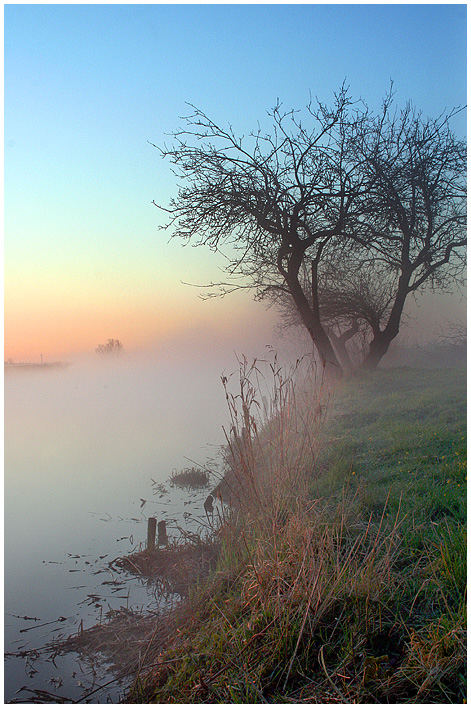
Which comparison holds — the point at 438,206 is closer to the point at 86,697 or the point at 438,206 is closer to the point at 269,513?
the point at 269,513

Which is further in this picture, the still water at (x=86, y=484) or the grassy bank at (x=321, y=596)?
the still water at (x=86, y=484)

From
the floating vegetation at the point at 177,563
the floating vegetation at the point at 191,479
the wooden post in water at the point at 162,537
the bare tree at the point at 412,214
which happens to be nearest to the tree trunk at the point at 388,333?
the bare tree at the point at 412,214

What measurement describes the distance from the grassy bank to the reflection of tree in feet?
7.79

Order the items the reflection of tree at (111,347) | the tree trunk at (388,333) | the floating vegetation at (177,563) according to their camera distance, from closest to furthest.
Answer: the floating vegetation at (177,563), the reflection of tree at (111,347), the tree trunk at (388,333)

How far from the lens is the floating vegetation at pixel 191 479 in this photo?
6391mm

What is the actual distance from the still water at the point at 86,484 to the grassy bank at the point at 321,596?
0.74m

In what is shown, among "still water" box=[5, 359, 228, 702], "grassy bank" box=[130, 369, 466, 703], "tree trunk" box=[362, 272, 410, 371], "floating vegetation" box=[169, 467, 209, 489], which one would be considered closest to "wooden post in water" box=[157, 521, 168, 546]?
"still water" box=[5, 359, 228, 702]

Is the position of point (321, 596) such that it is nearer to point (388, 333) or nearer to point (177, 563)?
point (177, 563)

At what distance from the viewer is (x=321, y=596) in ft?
8.30

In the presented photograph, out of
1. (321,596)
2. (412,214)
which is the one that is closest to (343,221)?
(412,214)

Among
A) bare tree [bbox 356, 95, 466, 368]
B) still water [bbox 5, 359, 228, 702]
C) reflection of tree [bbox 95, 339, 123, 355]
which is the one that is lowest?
still water [bbox 5, 359, 228, 702]

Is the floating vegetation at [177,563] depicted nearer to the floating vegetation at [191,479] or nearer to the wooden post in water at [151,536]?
the wooden post in water at [151,536]

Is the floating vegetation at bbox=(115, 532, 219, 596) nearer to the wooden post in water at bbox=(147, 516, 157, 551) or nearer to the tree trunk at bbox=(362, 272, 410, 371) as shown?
the wooden post in water at bbox=(147, 516, 157, 551)

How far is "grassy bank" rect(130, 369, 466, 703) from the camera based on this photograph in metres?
2.21
